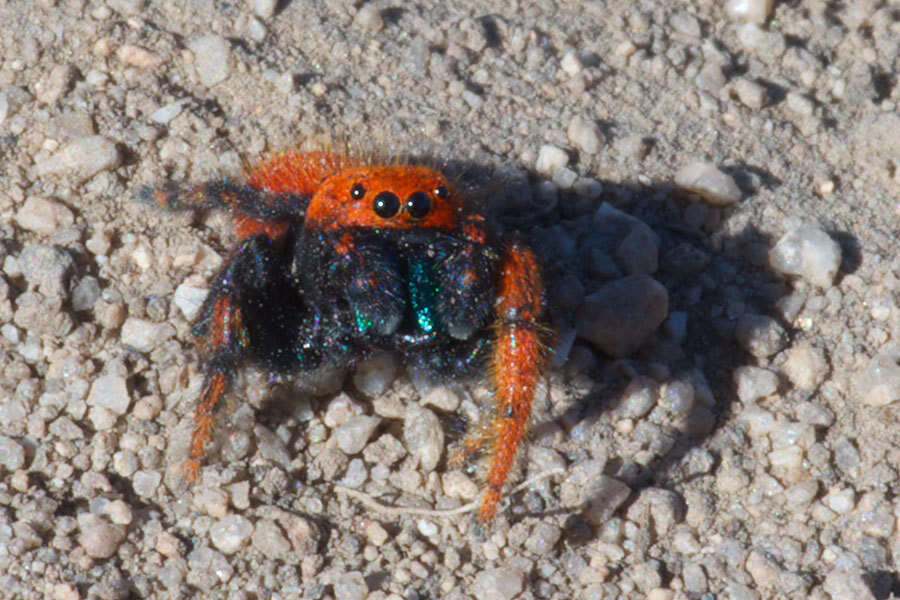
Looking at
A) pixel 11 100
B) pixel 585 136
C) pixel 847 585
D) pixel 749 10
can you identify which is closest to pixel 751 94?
pixel 749 10

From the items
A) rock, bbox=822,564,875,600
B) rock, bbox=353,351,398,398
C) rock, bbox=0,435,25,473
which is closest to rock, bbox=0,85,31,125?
rock, bbox=0,435,25,473

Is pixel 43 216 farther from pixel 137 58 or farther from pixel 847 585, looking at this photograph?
pixel 847 585

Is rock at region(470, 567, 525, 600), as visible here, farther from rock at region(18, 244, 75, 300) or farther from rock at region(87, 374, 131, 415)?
rock at region(18, 244, 75, 300)

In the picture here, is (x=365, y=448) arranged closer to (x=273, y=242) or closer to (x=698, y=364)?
(x=273, y=242)

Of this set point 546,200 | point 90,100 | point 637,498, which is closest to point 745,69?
point 546,200

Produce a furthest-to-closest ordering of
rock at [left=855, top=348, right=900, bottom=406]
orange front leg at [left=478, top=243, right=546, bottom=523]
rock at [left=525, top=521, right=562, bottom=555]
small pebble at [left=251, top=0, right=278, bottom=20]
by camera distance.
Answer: small pebble at [left=251, top=0, right=278, bottom=20] < rock at [left=855, top=348, right=900, bottom=406] < rock at [left=525, top=521, right=562, bottom=555] < orange front leg at [left=478, top=243, right=546, bottom=523]

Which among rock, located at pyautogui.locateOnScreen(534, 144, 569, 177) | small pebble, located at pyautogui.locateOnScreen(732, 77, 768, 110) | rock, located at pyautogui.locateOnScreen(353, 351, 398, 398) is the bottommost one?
rock, located at pyautogui.locateOnScreen(353, 351, 398, 398)
